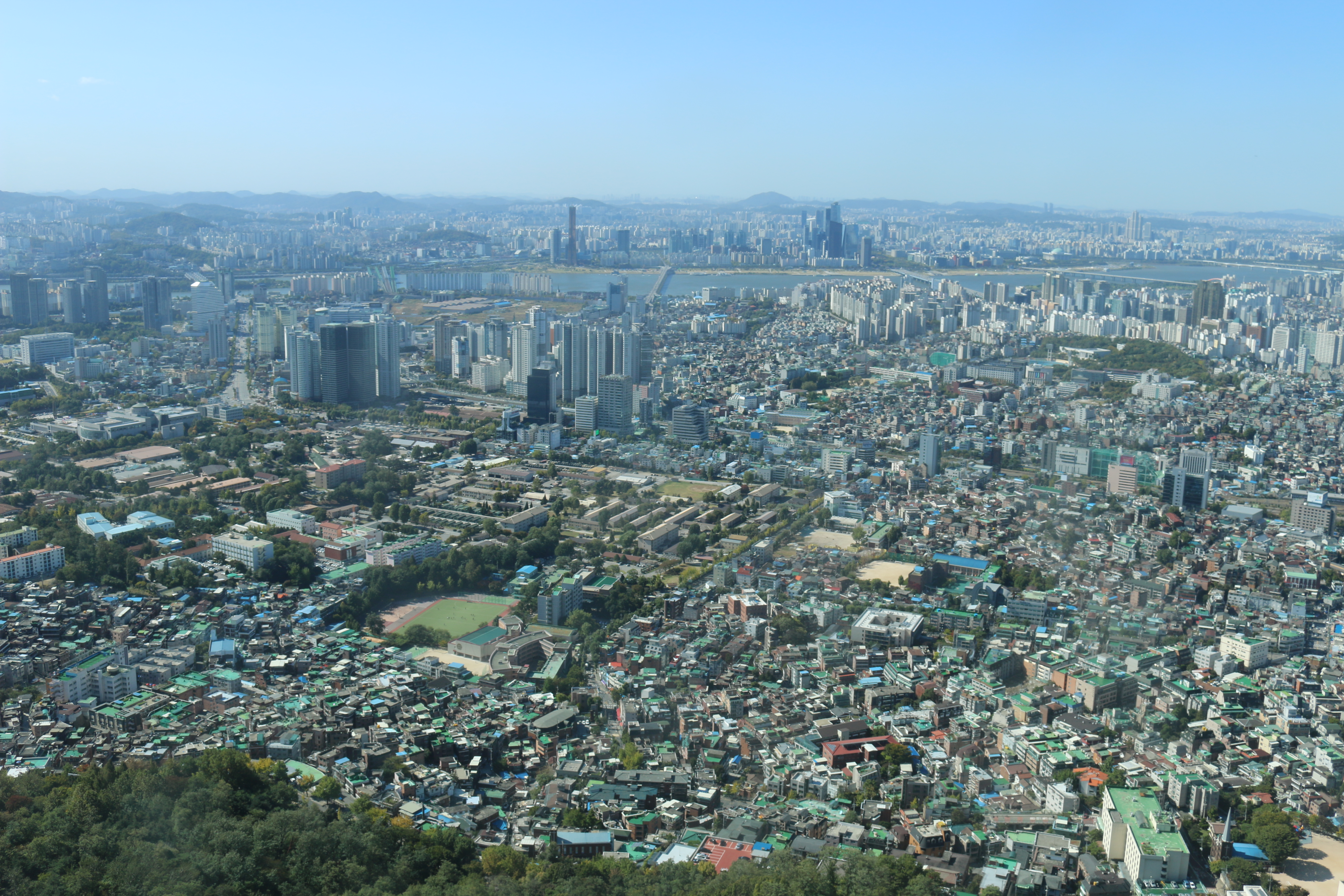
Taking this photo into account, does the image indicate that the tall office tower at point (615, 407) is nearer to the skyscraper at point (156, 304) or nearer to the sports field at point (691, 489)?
the sports field at point (691, 489)

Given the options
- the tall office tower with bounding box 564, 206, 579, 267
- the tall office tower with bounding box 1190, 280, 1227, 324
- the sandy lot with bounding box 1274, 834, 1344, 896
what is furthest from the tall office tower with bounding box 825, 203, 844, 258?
the sandy lot with bounding box 1274, 834, 1344, 896

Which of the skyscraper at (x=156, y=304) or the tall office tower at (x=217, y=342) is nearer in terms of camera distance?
the tall office tower at (x=217, y=342)

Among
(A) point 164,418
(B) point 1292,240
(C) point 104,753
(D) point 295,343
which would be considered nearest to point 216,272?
(D) point 295,343

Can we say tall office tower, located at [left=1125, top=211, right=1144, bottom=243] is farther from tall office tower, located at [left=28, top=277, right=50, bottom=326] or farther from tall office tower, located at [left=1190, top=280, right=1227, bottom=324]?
tall office tower, located at [left=28, top=277, right=50, bottom=326]

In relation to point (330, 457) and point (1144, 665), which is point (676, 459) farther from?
point (1144, 665)

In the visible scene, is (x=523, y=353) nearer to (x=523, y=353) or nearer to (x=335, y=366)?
(x=523, y=353)

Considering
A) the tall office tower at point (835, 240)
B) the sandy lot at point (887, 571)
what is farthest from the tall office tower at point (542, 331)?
the tall office tower at point (835, 240)

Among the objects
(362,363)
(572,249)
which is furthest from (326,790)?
(572,249)
